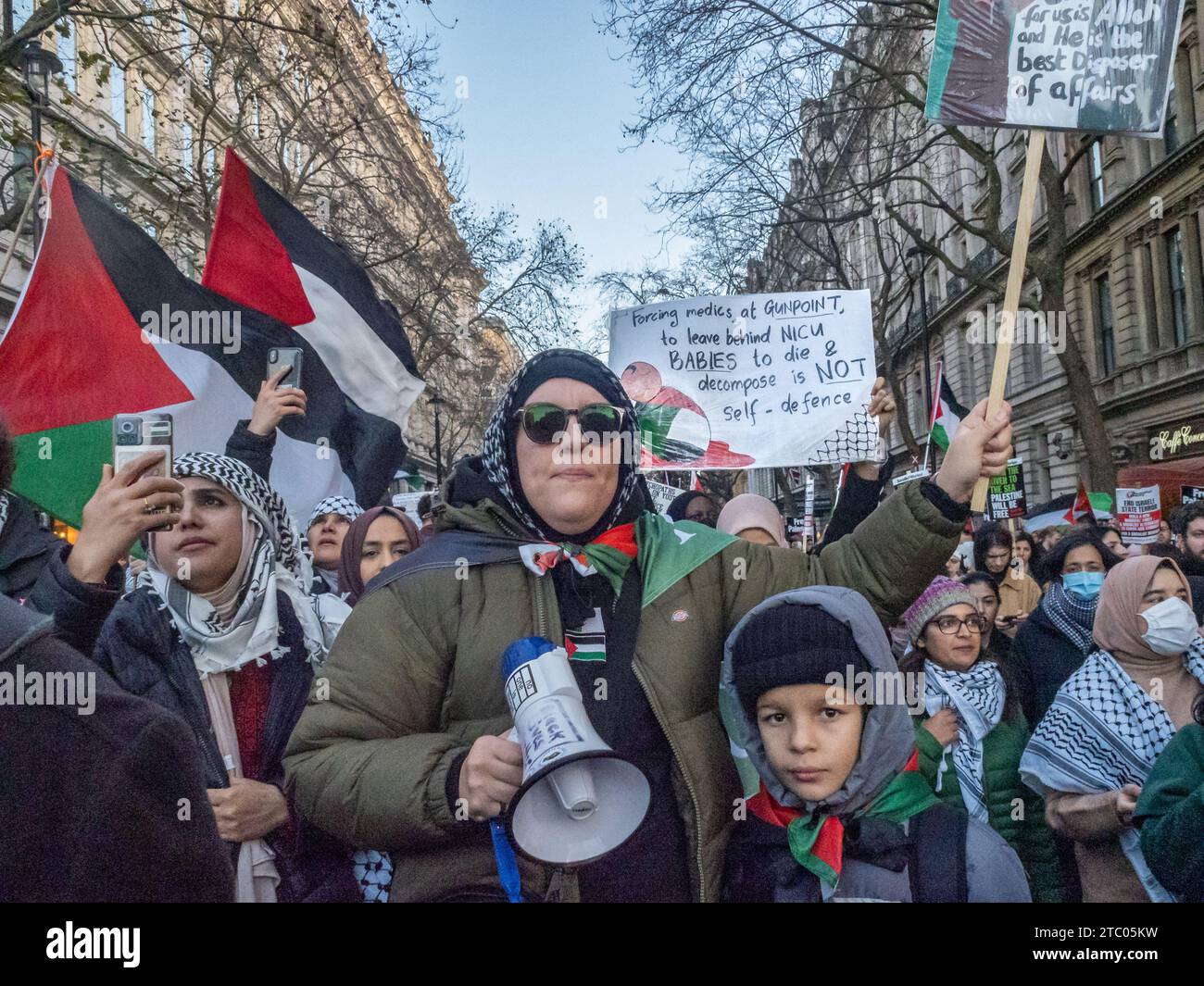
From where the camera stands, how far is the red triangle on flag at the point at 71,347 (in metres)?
3.49

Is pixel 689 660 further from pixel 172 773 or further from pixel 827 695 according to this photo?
pixel 172 773

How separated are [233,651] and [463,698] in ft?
2.75

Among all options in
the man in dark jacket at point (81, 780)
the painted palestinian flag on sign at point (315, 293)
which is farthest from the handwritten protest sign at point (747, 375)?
the man in dark jacket at point (81, 780)

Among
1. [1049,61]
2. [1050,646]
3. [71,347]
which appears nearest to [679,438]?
[1050,646]

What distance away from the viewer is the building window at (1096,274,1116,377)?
83.0ft

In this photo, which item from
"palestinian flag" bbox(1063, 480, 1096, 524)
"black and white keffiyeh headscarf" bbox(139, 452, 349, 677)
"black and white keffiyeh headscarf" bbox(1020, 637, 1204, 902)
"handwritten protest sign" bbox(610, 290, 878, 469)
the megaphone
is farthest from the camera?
"palestinian flag" bbox(1063, 480, 1096, 524)

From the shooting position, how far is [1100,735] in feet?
10.2

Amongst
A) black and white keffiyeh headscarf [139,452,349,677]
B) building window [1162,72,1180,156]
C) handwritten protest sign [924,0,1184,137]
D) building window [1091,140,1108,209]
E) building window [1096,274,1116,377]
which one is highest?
building window [1091,140,1108,209]

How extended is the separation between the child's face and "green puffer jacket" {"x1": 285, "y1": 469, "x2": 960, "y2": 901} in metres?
0.15

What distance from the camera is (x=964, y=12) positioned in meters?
3.09

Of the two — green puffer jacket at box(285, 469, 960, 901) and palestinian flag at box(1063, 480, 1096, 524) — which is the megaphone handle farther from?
palestinian flag at box(1063, 480, 1096, 524)

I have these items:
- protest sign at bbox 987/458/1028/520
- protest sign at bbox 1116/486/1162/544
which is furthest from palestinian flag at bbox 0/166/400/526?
protest sign at bbox 987/458/1028/520

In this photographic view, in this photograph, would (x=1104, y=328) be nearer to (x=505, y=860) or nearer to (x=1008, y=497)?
(x=1008, y=497)
